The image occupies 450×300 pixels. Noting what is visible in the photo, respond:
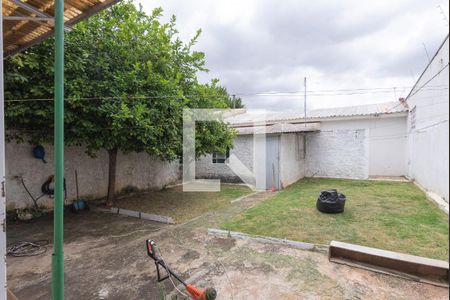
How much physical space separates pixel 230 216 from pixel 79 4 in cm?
537

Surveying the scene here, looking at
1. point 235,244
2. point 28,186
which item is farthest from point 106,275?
point 28,186

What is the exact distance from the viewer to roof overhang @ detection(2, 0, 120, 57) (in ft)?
9.71

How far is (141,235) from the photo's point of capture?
17.9 feet

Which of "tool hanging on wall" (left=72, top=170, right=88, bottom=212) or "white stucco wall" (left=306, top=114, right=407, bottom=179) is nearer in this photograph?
"tool hanging on wall" (left=72, top=170, right=88, bottom=212)

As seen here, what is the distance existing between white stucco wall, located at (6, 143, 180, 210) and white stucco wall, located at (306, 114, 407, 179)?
27.0ft

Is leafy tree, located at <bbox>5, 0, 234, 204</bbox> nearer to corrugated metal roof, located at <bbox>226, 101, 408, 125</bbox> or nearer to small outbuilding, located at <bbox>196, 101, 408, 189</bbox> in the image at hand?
small outbuilding, located at <bbox>196, 101, 408, 189</bbox>

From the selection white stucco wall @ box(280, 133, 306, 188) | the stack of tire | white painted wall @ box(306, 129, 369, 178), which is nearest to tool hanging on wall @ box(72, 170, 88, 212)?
the stack of tire

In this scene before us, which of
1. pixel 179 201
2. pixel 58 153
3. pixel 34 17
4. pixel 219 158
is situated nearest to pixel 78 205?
pixel 179 201

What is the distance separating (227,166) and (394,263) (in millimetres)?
8852

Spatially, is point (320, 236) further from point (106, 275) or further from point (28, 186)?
point (28, 186)

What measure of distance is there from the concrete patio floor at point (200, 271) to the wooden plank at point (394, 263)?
0.14m

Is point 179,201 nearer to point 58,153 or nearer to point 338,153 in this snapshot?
point 58,153

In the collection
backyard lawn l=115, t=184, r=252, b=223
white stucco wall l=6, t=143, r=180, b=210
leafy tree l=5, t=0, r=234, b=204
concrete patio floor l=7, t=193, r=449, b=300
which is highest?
leafy tree l=5, t=0, r=234, b=204

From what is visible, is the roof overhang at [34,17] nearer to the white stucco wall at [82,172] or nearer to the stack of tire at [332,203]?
the white stucco wall at [82,172]
